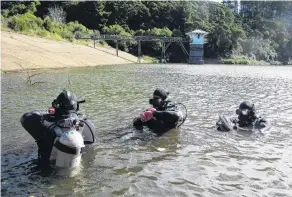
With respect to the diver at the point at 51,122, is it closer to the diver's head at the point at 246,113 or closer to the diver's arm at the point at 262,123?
the diver's head at the point at 246,113

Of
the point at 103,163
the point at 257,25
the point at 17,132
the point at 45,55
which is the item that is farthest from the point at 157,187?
the point at 257,25

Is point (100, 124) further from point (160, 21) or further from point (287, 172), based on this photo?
point (160, 21)

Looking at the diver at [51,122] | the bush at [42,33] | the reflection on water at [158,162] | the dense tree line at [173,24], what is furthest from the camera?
the dense tree line at [173,24]

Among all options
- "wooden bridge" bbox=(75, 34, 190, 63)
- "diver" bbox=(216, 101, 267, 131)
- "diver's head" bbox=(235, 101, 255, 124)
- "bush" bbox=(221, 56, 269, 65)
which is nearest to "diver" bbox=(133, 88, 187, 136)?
"diver" bbox=(216, 101, 267, 131)

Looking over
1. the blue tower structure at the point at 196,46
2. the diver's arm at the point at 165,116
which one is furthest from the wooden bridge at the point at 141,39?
the diver's arm at the point at 165,116

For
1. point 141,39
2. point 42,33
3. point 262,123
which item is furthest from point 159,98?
point 141,39

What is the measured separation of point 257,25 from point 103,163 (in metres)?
98.0

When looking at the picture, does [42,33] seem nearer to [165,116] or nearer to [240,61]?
[165,116]

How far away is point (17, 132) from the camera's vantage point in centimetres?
941

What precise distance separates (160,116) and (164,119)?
140 millimetres

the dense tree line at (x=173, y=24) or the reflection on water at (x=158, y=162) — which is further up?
the dense tree line at (x=173, y=24)

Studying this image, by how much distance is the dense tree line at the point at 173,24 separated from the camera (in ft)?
263

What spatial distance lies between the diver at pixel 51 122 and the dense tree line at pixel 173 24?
6490cm

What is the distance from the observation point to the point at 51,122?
7.09 meters
